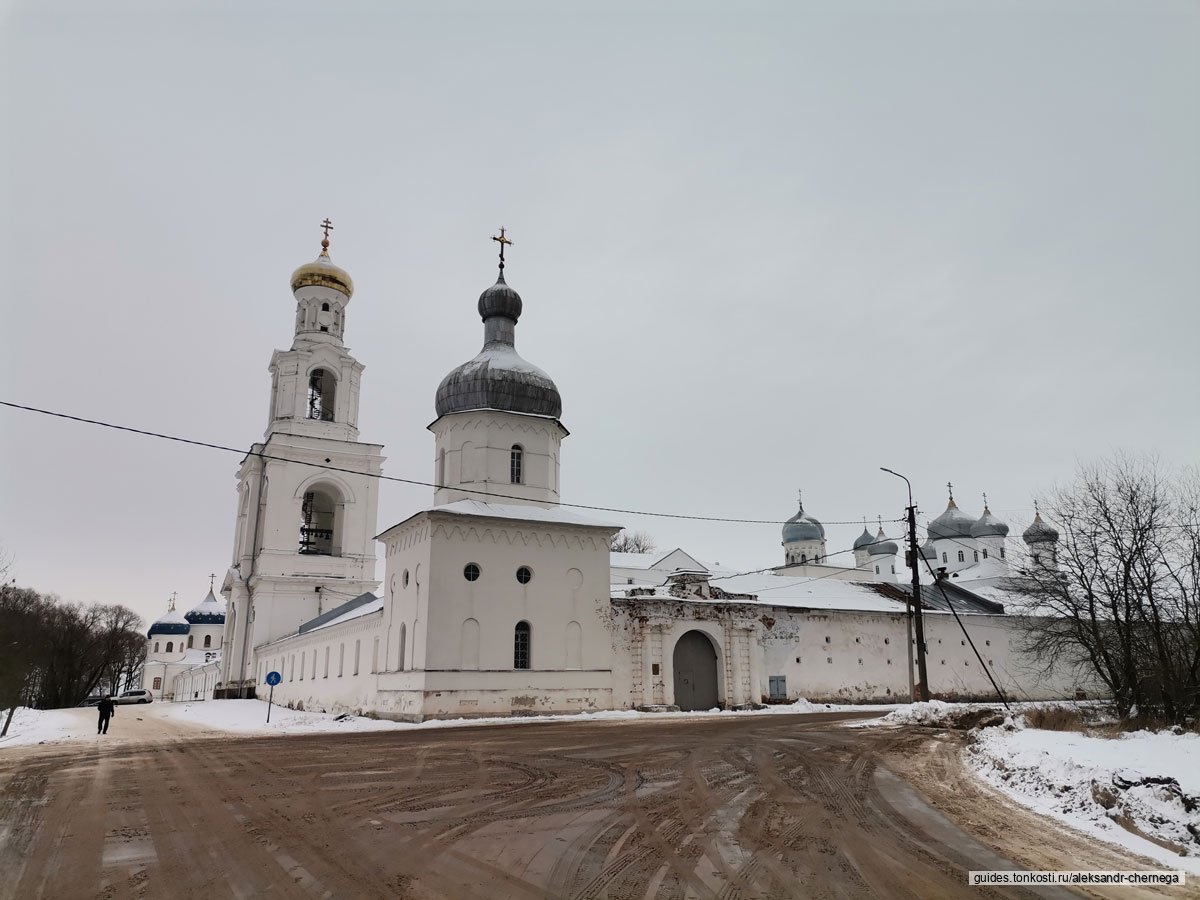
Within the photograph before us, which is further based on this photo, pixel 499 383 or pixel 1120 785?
pixel 499 383

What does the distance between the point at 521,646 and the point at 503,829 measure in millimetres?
19827

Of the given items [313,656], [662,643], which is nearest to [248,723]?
[313,656]

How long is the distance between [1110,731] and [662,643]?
19131mm

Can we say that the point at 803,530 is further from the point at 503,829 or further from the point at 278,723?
the point at 503,829

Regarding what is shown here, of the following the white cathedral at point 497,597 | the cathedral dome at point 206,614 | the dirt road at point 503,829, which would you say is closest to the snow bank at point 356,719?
the white cathedral at point 497,597

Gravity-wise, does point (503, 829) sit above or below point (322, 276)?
below

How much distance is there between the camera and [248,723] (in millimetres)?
29594

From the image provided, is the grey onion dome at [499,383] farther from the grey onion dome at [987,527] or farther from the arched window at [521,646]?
the grey onion dome at [987,527]

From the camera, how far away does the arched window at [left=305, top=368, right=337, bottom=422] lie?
4866 centimetres

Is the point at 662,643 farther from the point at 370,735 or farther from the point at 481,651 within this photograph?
the point at 370,735

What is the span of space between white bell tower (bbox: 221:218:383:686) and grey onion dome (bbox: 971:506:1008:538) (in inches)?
1978

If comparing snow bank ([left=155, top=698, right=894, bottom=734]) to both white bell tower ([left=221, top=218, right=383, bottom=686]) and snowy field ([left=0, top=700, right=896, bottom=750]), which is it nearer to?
snowy field ([left=0, top=700, right=896, bottom=750])

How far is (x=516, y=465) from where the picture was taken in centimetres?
3052

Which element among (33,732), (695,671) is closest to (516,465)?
(695,671)
